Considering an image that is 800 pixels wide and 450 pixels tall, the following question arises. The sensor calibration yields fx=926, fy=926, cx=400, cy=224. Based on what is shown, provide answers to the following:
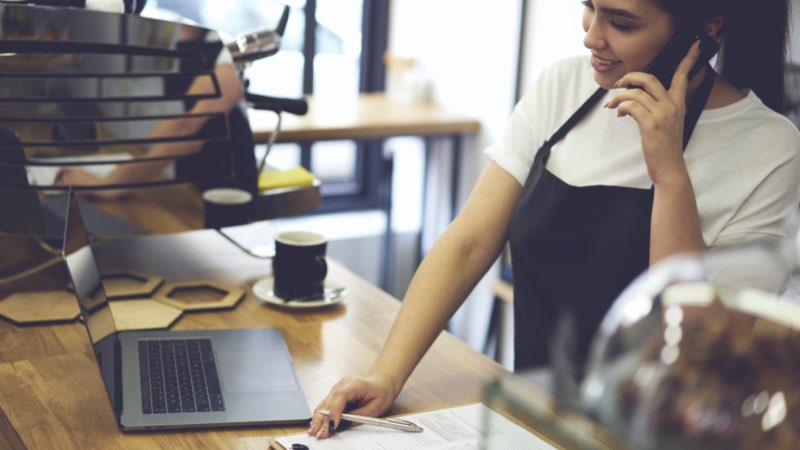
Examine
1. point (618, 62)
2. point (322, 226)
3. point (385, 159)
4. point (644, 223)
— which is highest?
point (618, 62)

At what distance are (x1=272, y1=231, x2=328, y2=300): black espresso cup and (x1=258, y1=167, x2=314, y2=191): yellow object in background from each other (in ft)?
0.71

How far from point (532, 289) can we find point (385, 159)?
203 centimetres

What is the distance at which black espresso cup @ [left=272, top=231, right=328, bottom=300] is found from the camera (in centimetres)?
Result: 153

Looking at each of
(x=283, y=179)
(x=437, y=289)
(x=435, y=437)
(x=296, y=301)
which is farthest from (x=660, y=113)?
(x=283, y=179)

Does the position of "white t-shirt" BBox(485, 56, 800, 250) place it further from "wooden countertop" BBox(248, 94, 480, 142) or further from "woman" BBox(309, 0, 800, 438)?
"wooden countertop" BBox(248, 94, 480, 142)

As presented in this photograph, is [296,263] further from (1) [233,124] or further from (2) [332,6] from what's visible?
(2) [332,6]

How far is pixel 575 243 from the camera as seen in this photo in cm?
141

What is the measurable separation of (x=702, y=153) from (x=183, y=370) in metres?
0.80

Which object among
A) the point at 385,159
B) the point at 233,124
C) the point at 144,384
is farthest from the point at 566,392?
the point at 385,159

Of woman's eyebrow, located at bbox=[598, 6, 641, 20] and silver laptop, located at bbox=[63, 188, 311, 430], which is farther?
woman's eyebrow, located at bbox=[598, 6, 641, 20]

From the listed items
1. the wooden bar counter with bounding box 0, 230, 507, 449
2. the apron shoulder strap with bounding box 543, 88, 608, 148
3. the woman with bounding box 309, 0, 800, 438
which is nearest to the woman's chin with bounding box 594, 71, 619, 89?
the woman with bounding box 309, 0, 800, 438

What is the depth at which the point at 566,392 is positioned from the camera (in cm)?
60

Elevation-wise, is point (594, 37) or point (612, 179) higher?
point (594, 37)

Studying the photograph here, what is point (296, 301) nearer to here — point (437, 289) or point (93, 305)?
point (437, 289)
